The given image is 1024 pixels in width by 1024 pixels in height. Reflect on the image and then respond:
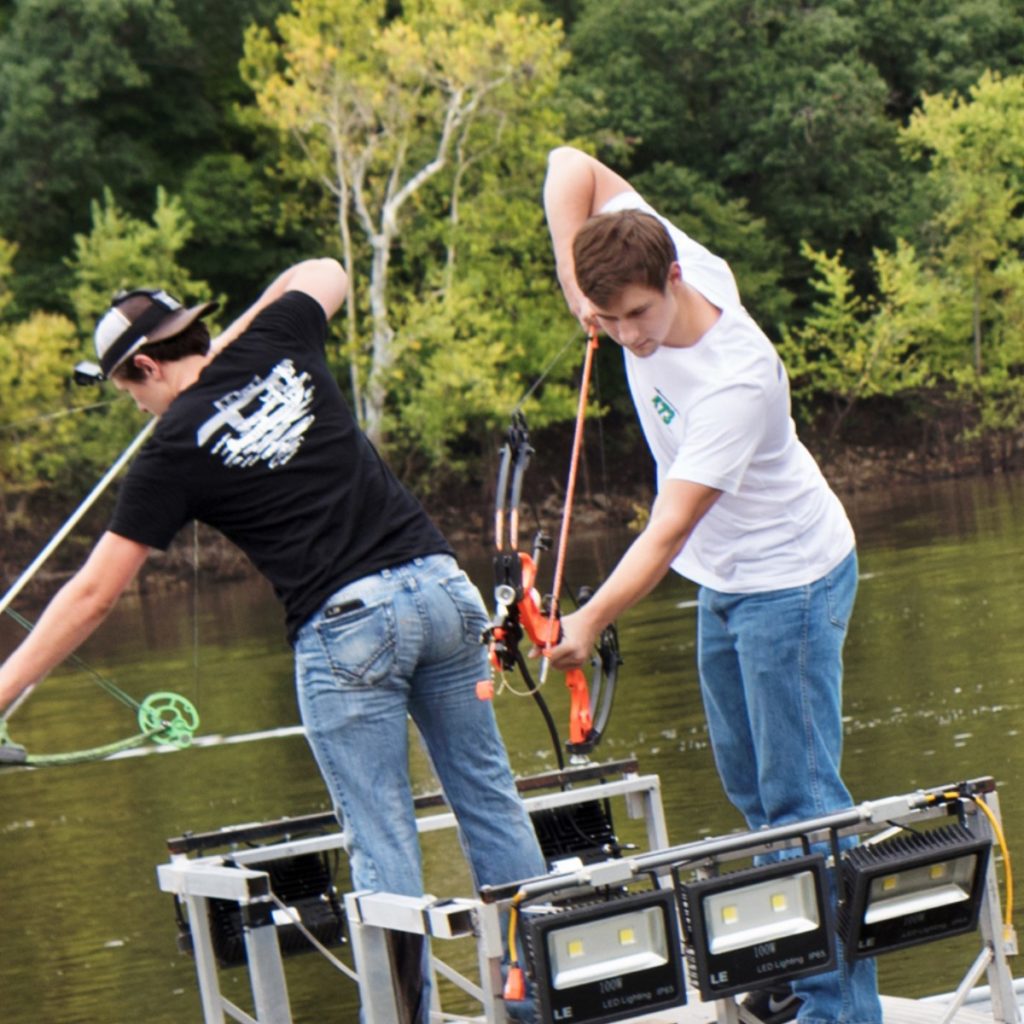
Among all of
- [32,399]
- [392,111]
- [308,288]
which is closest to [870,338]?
[392,111]

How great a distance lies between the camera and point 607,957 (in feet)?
12.2

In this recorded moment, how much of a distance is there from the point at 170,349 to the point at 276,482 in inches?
13.5

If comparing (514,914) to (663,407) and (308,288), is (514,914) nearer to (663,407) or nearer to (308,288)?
(663,407)

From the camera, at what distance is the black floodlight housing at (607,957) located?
12.0ft

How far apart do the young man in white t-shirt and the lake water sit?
1.83 meters

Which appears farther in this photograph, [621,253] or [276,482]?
[276,482]

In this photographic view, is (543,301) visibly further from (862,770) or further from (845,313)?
(862,770)

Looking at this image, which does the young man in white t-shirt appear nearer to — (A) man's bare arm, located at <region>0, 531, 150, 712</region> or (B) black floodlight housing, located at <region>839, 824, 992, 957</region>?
(B) black floodlight housing, located at <region>839, 824, 992, 957</region>

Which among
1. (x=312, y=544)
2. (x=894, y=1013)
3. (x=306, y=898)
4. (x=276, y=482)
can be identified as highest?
(x=276, y=482)

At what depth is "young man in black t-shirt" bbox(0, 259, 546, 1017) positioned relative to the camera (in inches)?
164

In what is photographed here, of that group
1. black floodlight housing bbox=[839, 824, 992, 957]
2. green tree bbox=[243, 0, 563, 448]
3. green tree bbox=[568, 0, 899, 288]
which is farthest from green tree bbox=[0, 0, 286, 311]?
black floodlight housing bbox=[839, 824, 992, 957]

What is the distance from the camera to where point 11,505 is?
4216 cm

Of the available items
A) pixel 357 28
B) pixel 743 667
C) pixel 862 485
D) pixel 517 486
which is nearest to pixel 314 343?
pixel 517 486

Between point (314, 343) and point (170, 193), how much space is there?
1727 inches
